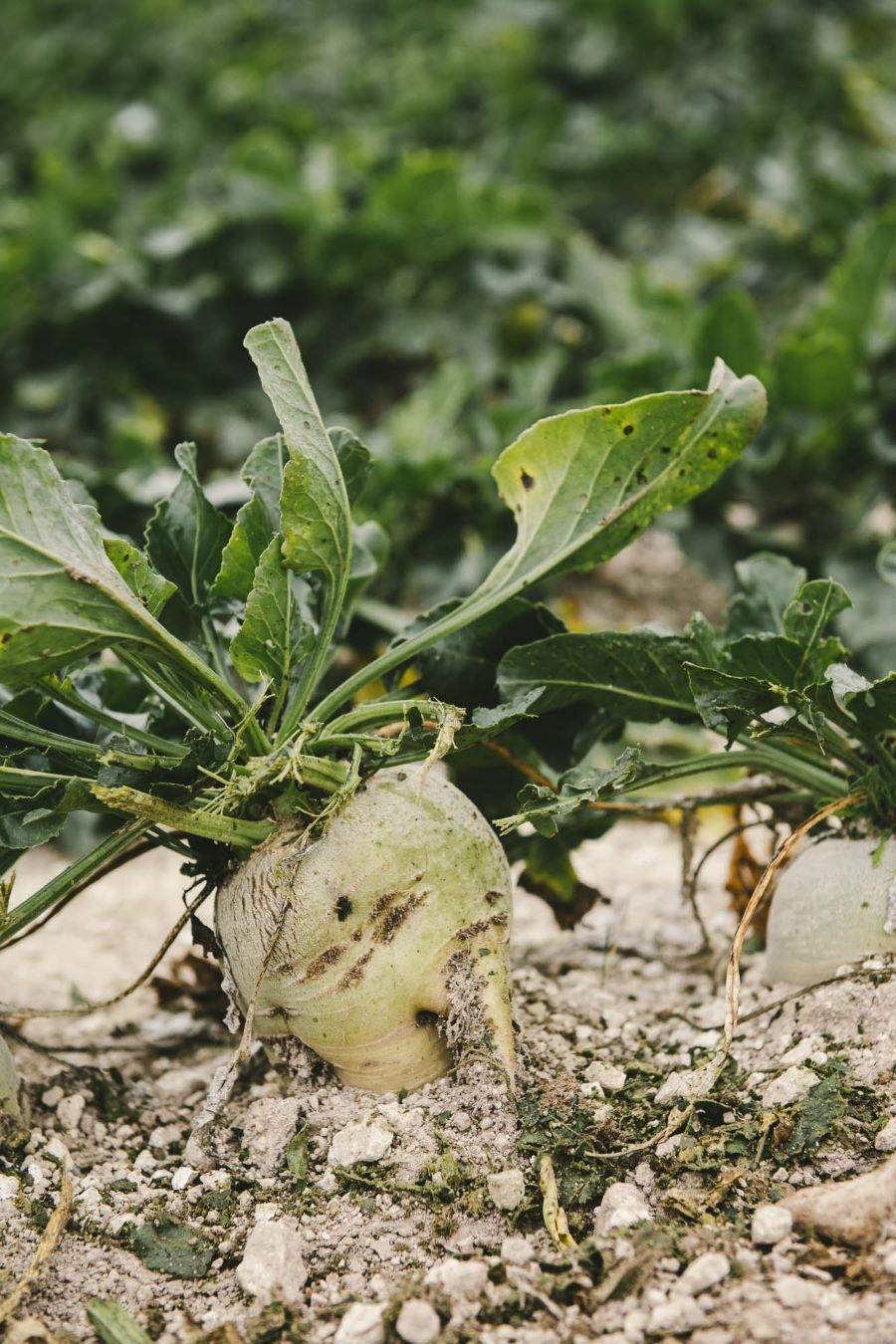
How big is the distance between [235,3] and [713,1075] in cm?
482

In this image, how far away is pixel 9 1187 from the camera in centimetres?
120

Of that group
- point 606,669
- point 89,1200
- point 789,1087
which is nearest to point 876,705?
point 606,669

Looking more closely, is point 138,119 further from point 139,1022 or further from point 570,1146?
point 570,1146

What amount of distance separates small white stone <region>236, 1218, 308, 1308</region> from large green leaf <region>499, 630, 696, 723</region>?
627 mm

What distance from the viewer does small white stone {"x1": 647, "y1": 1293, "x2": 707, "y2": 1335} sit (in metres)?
0.97

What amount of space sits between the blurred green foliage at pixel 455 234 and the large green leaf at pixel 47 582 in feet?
3.50

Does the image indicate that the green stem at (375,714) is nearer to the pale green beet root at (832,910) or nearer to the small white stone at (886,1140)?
the pale green beet root at (832,910)

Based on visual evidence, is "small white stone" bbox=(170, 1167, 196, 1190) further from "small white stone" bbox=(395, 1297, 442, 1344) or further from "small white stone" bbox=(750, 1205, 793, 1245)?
"small white stone" bbox=(750, 1205, 793, 1245)

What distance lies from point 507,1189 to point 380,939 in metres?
0.27

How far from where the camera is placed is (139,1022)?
5.56 feet

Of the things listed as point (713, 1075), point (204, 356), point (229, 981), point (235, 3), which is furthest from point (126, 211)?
point (713, 1075)

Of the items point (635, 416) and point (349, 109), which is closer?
point (635, 416)

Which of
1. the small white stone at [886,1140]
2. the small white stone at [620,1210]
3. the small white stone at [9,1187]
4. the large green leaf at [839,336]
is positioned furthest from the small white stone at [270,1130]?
the large green leaf at [839,336]

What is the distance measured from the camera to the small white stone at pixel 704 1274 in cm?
101
